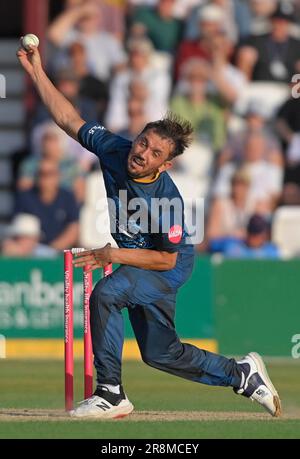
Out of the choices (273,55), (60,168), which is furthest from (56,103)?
(273,55)

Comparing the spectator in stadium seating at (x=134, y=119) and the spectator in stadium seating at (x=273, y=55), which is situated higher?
the spectator in stadium seating at (x=273, y=55)

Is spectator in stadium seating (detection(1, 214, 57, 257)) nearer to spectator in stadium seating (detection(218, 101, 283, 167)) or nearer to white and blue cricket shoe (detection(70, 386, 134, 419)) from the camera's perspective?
spectator in stadium seating (detection(218, 101, 283, 167))

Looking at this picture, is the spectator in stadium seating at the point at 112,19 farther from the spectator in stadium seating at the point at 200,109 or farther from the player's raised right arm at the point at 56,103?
the player's raised right arm at the point at 56,103

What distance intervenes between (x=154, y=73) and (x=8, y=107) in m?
2.55

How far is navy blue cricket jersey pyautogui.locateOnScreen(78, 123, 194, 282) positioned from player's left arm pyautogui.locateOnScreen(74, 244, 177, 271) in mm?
62

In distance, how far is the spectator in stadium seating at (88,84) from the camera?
1673 cm

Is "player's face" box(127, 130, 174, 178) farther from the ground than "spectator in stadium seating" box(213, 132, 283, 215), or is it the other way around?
"spectator in stadium seating" box(213, 132, 283, 215)

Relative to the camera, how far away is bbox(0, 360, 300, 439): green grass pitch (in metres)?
7.76

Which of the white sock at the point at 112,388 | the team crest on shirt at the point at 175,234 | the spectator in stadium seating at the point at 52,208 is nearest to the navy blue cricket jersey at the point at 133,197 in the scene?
the team crest on shirt at the point at 175,234

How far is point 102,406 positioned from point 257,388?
105cm

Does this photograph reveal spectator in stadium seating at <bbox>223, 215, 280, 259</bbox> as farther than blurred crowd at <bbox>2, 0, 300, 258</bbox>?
No

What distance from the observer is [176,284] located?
8438 millimetres

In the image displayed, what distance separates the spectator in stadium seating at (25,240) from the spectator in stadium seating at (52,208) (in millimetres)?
208

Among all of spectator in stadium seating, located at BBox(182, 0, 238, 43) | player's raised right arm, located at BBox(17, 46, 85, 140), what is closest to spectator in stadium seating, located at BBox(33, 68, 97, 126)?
spectator in stadium seating, located at BBox(182, 0, 238, 43)
